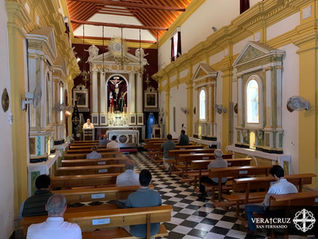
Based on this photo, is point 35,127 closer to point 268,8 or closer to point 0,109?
point 0,109

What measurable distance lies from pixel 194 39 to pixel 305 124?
24.8 feet

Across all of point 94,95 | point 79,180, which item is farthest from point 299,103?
point 94,95

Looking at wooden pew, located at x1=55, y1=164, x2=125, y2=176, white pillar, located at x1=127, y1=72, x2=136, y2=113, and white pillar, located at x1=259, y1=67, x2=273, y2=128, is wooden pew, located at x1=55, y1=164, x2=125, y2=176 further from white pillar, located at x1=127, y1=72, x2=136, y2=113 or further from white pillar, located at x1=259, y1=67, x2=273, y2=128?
white pillar, located at x1=127, y1=72, x2=136, y2=113

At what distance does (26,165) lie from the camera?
15.5 ft

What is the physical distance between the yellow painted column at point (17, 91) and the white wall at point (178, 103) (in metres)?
8.99

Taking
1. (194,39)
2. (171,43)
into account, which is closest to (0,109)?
(194,39)

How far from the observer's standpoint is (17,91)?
4.33 meters

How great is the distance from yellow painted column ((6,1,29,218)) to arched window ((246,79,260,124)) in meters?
5.71

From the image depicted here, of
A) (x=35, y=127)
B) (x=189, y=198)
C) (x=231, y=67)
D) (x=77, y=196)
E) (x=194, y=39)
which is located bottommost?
(x=189, y=198)

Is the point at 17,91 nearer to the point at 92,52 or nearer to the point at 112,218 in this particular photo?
the point at 112,218

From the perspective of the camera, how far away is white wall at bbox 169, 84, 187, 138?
12.9 m

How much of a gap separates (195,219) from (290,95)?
3.59 metres

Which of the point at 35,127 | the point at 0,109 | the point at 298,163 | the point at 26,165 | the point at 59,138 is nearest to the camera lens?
the point at 0,109

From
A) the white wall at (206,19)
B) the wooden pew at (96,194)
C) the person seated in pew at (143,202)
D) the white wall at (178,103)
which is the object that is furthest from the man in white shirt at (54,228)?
the white wall at (178,103)
